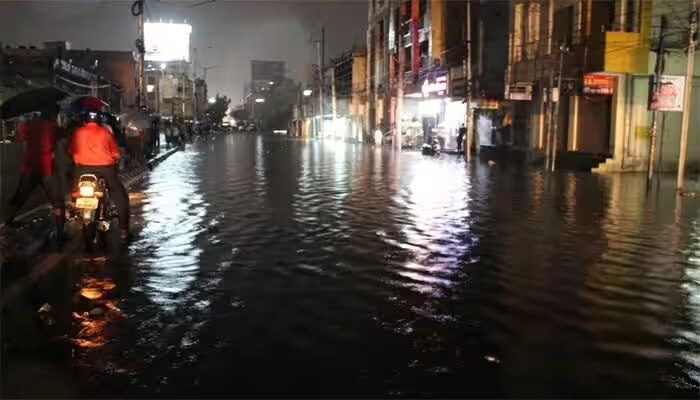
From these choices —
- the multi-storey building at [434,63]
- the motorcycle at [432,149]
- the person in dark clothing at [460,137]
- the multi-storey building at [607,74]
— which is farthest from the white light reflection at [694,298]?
the motorcycle at [432,149]

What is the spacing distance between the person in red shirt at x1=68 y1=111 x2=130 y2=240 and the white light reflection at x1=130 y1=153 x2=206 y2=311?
1088 mm

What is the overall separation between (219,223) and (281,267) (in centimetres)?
411

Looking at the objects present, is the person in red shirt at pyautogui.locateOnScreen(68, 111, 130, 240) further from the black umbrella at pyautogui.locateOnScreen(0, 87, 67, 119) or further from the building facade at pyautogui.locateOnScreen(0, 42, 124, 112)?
the building facade at pyautogui.locateOnScreen(0, 42, 124, 112)

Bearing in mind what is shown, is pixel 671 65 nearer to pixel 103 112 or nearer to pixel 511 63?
pixel 511 63

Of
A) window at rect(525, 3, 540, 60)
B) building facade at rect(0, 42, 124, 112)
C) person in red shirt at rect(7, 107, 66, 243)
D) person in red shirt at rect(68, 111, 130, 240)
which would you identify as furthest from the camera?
window at rect(525, 3, 540, 60)

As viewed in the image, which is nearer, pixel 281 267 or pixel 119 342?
pixel 119 342

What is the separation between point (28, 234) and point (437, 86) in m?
35.8

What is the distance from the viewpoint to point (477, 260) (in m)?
9.87

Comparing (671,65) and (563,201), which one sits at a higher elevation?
(671,65)

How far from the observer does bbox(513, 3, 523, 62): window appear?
36.1 meters

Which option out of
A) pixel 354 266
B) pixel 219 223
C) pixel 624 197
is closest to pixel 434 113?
pixel 624 197

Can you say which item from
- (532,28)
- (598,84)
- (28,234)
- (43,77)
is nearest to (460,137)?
(532,28)

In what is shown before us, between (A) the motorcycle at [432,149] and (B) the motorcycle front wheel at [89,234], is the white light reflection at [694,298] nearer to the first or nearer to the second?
(B) the motorcycle front wheel at [89,234]

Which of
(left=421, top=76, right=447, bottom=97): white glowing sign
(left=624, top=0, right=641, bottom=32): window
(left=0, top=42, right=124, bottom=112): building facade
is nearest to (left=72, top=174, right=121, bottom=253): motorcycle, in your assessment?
(left=0, top=42, right=124, bottom=112): building facade
